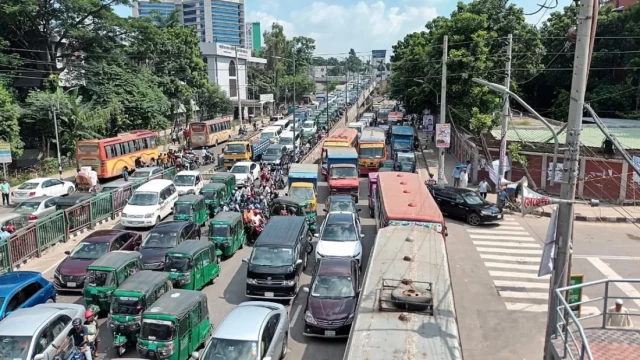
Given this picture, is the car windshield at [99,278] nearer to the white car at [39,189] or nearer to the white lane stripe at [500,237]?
the white lane stripe at [500,237]

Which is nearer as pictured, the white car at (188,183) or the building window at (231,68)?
the white car at (188,183)

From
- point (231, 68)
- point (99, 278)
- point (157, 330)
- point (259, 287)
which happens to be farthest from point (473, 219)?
point (231, 68)

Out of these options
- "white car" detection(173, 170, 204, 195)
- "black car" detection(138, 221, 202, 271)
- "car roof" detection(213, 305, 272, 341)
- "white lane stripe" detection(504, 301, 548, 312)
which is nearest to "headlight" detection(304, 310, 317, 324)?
"car roof" detection(213, 305, 272, 341)

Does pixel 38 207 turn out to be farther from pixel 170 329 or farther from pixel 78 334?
Answer: pixel 170 329

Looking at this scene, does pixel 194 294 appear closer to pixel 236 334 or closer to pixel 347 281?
pixel 236 334

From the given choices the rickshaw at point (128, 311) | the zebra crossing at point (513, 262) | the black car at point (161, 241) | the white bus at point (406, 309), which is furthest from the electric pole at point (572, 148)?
the black car at point (161, 241)

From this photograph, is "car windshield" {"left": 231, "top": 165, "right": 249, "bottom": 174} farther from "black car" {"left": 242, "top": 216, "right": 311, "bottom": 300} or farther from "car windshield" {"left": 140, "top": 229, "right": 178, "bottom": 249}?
"black car" {"left": 242, "top": 216, "right": 311, "bottom": 300}
